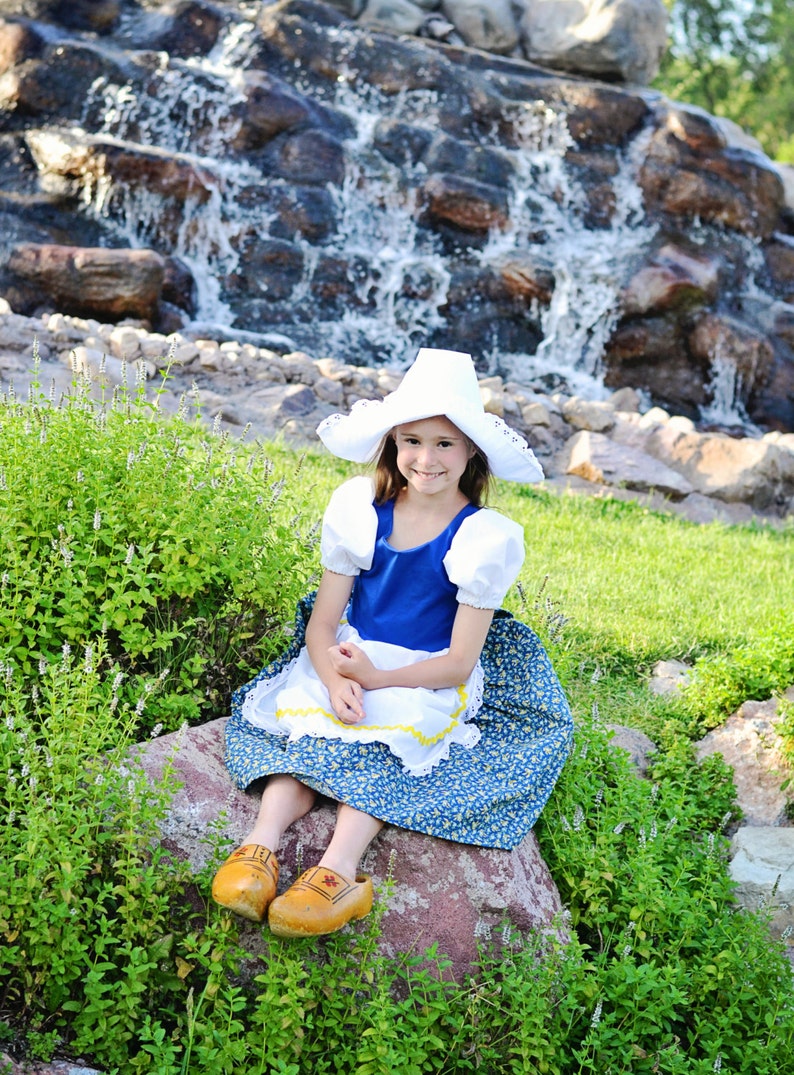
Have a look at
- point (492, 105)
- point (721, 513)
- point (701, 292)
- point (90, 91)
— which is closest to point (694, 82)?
point (492, 105)

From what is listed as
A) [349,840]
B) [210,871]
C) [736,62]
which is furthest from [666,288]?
Result: [736,62]

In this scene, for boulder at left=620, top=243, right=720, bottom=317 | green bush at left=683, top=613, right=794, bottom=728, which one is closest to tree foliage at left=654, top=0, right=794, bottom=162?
boulder at left=620, top=243, right=720, bottom=317

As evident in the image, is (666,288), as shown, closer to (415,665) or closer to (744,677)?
(744,677)

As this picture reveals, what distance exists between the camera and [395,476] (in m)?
3.50

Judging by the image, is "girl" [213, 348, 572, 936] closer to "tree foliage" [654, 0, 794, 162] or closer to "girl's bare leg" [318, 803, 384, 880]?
"girl's bare leg" [318, 803, 384, 880]

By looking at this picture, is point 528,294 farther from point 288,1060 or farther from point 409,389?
point 288,1060

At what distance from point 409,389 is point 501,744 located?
1.10 meters

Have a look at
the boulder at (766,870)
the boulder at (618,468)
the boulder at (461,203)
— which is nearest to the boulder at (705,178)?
the boulder at (461,203)

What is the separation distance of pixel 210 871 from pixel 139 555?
3.67ft

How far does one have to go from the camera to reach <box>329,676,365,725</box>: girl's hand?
312 cm

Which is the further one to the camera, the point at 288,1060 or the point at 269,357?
the point at 269,357

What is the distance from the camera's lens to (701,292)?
1388 centimetres

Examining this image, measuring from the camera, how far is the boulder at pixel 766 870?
362 centimetres

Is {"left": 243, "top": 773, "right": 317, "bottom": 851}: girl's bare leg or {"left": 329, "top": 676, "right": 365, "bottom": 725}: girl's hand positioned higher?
{"left": 329, "top": 676, "right": 365, "bottom": 725}: girl's hand
